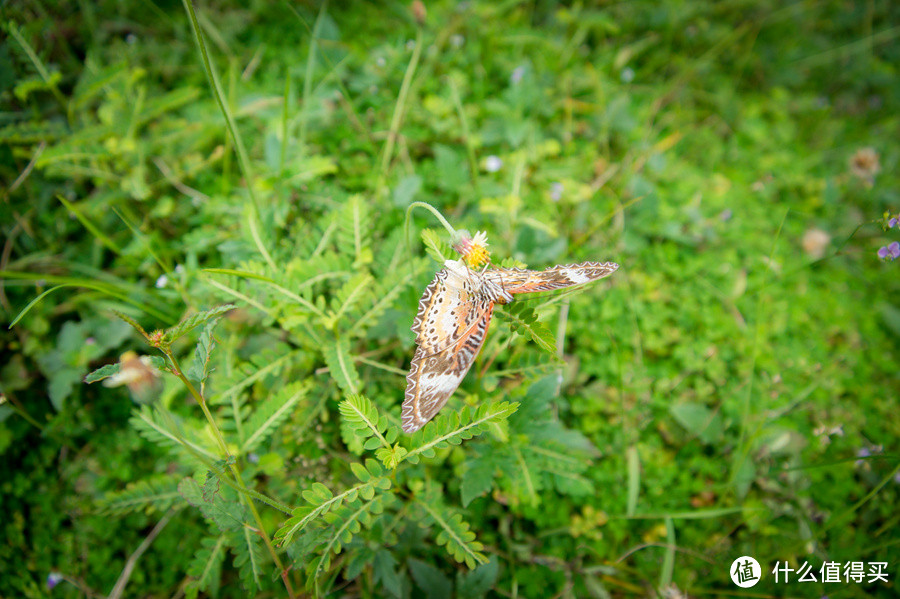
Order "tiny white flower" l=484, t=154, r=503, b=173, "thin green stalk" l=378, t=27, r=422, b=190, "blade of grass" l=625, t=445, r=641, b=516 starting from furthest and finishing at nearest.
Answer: "tiny white flower" l=484, t=154, r=503, b=173 → "thin green stalk" l=378, t=27, r=422, b=190 → "blade of grass" l=625, t=445, r=641, b=516

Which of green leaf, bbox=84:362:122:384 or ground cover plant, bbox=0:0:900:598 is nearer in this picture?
green leaf, bbox=84:362:122:384

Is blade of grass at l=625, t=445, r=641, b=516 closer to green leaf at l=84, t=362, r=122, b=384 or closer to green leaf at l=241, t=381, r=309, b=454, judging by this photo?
green leaf at l=241, t=381, r=309, b=454

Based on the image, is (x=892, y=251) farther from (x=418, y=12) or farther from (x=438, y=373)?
(x=418, y=12)

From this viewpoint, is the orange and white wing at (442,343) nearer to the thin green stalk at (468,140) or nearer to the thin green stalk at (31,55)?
the thin green stalk at (468,140)

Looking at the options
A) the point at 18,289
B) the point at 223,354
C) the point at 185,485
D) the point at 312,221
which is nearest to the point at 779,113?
the point at 312,221

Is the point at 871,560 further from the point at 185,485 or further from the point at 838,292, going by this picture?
the point at 185,485

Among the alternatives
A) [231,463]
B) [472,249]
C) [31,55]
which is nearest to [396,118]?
[472,249]

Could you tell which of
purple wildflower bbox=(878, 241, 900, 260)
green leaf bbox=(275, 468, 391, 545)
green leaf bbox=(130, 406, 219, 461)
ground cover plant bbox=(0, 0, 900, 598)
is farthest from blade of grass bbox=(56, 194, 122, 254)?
purple wildflower bbox=(878, 241, 900, 260)
